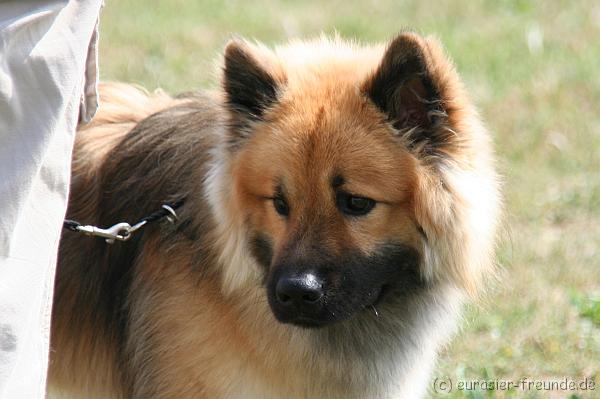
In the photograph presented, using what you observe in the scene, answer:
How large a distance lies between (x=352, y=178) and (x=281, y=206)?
281mm

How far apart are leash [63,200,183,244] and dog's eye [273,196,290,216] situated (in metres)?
0.48

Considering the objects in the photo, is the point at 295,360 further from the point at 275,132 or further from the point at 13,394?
the point at 13,394

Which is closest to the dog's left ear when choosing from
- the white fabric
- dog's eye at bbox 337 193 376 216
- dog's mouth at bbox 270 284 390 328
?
dog's eye at bbox 337 193 376 216

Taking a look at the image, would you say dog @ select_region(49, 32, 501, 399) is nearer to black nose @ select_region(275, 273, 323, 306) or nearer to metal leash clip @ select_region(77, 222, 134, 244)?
black nose @ select_region(275, 273, 323, 306)

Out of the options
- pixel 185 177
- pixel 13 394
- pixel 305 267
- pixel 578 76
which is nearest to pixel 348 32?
pixel 578 76

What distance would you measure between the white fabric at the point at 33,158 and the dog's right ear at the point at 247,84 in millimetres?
645

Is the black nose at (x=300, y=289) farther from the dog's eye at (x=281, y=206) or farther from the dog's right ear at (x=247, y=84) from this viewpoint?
the dog's right ear at (x=247, y=84)

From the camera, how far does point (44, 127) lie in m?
2.74

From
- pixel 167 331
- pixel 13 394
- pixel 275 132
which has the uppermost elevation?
pixel 275 132

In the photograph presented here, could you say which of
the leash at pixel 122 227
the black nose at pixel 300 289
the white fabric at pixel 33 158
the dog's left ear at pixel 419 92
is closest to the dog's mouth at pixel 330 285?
the black nose at pixel 300 289

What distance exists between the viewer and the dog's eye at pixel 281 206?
10.9 feet

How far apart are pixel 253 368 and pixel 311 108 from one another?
0.96 meters

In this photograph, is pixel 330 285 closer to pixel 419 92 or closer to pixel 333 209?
pixel 333 209

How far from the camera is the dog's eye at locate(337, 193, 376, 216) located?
10.6ft
